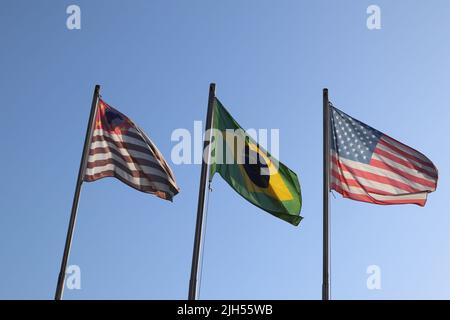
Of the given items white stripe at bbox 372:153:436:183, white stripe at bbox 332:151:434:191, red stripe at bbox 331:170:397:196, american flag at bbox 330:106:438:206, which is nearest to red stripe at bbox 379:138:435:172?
american flag at bbox 330:106:438:206

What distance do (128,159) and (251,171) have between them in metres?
4.08

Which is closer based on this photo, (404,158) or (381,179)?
(381,179)

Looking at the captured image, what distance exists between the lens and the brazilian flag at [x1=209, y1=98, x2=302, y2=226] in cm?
2081

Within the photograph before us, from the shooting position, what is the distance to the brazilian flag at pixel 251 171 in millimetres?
20812

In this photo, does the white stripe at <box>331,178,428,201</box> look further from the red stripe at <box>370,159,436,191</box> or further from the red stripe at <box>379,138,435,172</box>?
the red stripe at <box>379,138,435,172</box>

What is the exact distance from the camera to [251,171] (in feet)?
69.1

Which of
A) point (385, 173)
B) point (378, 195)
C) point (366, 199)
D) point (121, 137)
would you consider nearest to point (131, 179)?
point (121, 137)

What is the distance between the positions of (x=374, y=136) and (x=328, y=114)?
5.40ft

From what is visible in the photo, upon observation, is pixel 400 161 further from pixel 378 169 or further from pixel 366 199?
pixel 366 199

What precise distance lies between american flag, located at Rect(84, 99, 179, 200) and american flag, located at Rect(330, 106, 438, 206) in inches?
213

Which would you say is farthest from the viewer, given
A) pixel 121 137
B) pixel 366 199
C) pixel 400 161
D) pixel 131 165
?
pixel 121 137
